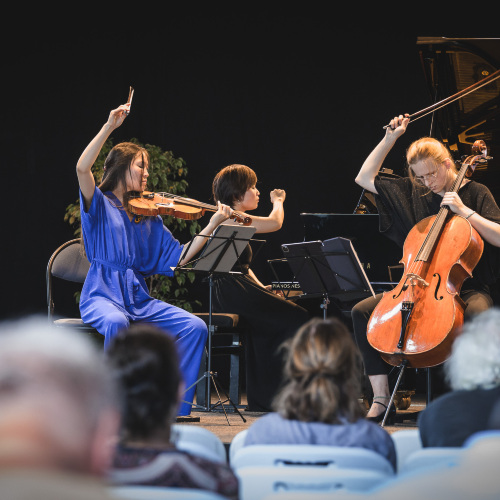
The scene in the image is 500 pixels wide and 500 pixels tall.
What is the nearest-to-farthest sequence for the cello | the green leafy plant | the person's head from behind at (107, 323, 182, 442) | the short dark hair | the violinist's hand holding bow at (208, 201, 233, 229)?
1. the person's head from behind at (107, 323, 182, 442)
2. the cello
3. the violinist's hand holding bow at (208, 201, 233, 229)
4. the short dark hair
5. the green leafy plant

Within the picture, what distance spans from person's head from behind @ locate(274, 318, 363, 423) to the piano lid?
9.51ft

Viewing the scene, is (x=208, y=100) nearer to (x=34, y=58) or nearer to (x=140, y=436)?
→ (x=34, y=58)

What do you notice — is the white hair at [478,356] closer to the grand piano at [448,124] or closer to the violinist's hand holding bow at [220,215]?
the violinist's hand holding bow at [220,215]

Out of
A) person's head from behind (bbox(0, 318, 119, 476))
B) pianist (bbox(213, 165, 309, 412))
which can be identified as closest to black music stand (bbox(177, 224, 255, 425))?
pianist (bbox(213, 165, 309, 412))

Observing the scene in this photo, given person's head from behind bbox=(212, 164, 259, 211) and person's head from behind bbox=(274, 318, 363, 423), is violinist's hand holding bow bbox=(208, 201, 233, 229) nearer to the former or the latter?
person's head from behind bbox=(212, 164, 259, 211)

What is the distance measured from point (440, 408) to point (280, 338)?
2627mm

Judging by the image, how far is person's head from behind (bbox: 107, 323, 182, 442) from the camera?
1.33 meters

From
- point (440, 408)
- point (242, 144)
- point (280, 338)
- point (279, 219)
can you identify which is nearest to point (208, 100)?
point (242, 144)

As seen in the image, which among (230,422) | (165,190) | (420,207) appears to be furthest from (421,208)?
(165,190)

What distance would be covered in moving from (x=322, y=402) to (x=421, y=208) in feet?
7.19

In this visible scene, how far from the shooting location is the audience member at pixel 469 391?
5.06 feet

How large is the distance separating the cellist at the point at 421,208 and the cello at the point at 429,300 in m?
0.15

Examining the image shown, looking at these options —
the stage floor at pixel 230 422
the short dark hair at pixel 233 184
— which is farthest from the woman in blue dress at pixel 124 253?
the short dark hair at pixel 233 184

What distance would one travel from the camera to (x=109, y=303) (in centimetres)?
343
